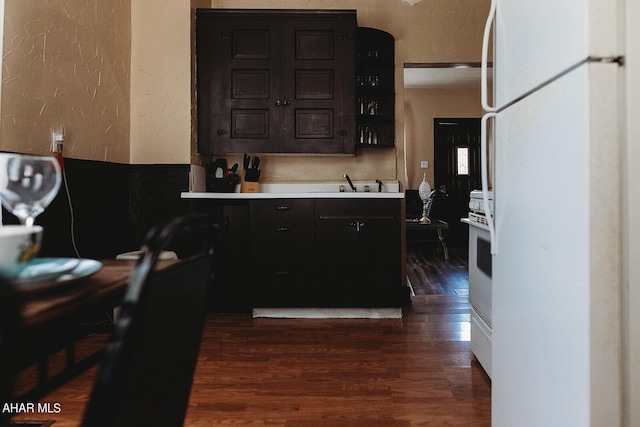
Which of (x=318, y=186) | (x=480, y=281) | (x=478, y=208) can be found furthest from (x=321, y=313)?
(x=478, y=208)

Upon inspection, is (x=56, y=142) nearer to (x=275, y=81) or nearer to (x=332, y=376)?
(x=275, y=81)

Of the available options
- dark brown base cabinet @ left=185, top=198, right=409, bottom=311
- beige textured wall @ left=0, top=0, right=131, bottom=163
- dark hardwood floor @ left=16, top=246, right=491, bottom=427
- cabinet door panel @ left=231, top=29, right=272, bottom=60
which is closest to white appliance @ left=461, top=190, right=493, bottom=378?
dark hardwood floor @ left=16, top=246, right=491, bottom=427

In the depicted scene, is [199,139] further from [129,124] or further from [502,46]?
[502,46]

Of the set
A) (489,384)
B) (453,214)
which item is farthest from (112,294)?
(453,214)

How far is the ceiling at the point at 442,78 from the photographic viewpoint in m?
6.70

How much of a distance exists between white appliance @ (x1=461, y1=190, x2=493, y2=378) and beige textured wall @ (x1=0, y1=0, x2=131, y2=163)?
2.19 meters

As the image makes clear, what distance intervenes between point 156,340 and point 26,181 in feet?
1.63

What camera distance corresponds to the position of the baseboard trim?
3271 mm

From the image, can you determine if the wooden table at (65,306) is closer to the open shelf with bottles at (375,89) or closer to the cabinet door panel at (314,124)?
the cabinet door panel at (314,124)

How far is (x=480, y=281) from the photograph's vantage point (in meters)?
2.30

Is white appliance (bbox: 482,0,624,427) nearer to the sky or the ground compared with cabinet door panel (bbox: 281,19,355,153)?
nearer to the ground

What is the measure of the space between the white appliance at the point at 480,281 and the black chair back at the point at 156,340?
5.48 ft

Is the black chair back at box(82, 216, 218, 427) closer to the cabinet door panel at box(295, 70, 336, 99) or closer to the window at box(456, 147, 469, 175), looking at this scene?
the cabinet door panel at box(295, 70, 336, 99)

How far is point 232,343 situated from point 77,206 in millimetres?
1196
